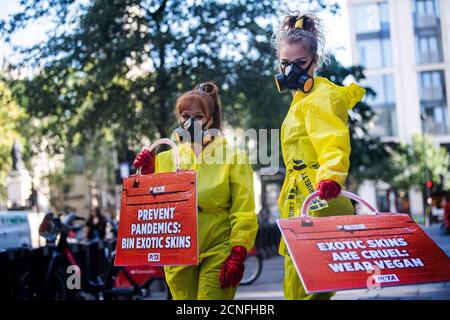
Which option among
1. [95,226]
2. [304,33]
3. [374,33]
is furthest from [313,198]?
[95,226]

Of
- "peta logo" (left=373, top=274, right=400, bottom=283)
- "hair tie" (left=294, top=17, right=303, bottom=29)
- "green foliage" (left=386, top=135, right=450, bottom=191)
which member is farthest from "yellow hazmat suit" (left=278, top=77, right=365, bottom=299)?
"green foliage" (left=386, top=135, right=450, bottom=191)

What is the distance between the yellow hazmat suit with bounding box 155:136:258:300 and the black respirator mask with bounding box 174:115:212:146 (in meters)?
0.07

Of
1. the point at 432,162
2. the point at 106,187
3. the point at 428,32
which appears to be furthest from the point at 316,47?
the point at 106,187

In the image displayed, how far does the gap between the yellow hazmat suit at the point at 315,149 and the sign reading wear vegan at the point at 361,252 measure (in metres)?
0.27

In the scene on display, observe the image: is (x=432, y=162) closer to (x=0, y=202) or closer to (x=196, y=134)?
(x=196, y=134)

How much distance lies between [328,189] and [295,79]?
0.68 meters

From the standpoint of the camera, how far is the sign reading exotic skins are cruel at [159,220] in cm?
359

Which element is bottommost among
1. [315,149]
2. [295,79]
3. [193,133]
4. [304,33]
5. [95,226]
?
[95,226]

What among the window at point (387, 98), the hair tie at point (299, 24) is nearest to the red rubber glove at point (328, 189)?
→ the hair tie at point (299, 24)

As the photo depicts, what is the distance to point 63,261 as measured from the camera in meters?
8.28

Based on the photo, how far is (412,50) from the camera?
561 centimetres

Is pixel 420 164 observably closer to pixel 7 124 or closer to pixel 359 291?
pixel 7 124

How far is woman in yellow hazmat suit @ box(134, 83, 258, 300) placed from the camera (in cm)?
377

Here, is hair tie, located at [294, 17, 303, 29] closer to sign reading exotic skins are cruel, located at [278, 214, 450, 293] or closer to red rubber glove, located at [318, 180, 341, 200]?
red rubber glove, located at [318, 180, 341, 200]
